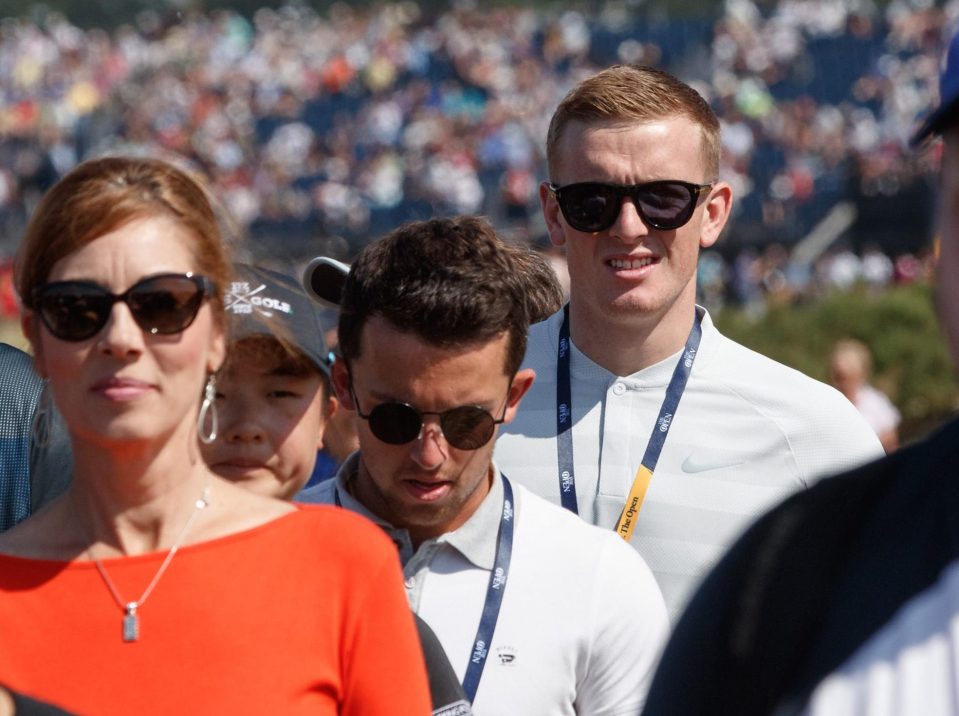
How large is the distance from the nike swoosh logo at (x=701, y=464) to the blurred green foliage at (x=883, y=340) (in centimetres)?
1285

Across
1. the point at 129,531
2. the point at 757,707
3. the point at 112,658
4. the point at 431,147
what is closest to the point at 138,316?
the point at 129,531

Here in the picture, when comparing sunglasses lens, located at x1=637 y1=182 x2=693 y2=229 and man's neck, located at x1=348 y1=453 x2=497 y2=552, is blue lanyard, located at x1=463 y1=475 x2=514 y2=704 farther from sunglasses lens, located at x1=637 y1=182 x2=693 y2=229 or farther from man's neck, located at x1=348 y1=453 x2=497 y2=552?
sunglasses lens, located at x1=637 y1=182 x2=693 y2=229

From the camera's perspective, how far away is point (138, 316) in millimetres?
2115

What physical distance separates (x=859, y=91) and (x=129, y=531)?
27.8 m

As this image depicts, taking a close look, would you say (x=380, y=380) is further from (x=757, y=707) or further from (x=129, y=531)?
(x=757, y=707)

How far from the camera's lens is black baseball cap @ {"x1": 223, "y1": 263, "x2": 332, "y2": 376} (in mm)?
2859

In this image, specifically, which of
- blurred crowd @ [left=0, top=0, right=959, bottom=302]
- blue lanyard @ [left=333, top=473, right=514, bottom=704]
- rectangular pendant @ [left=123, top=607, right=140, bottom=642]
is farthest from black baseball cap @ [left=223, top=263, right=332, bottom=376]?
blurred crowd @ [left=0, top=0, right=959, bottom=302]

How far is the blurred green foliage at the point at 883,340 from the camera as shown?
53.1 ft

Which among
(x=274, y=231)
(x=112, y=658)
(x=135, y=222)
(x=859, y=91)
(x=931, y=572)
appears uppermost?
(x=135, y=222)

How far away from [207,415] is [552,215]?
1550mm

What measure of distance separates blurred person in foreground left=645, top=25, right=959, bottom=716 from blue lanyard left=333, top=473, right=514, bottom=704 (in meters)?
1.23

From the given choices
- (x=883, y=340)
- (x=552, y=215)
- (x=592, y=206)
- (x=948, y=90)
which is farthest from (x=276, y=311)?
(x=883, y=340)

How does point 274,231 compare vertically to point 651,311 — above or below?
below

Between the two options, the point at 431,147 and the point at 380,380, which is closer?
the point at 380,380
